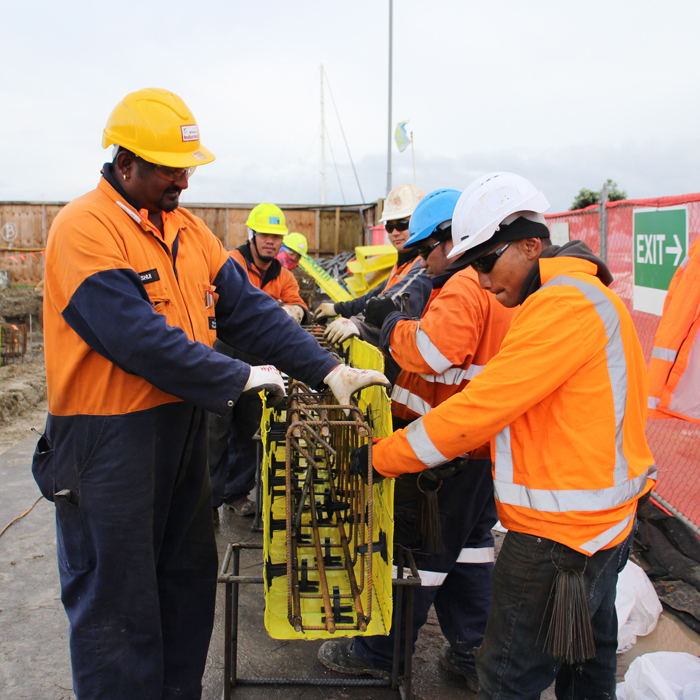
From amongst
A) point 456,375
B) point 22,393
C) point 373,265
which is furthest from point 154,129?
point 22,393

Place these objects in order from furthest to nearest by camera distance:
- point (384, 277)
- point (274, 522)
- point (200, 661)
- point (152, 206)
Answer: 1. point (384, 277)
2. point (274, 522)
3. point (200, 661)
4. point (152, 206)

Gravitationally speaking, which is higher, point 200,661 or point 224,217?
point 224,217

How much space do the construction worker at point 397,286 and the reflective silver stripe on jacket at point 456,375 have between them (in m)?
0.74

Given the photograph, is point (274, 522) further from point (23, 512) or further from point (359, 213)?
point (359, 213)

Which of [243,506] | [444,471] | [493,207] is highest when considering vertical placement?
[493,207]

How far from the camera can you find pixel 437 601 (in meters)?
3.11

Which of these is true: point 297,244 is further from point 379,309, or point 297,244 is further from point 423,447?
point 423,447

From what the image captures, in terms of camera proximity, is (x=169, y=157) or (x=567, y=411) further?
(x=169, y=157)

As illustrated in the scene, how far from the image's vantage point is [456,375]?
2.77 m

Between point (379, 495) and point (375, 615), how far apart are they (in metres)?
0.49

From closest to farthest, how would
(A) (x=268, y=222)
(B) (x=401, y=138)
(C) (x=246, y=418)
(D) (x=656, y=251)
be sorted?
1. (D) (x=656, y=251)
2. (C) (x=246, y=418)
3. (A) (x=268, y=222)
4. (B) (x=401, y=138)

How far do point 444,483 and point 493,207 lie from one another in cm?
132

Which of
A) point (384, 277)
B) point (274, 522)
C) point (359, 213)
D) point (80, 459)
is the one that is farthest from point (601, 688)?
point (359, 213)

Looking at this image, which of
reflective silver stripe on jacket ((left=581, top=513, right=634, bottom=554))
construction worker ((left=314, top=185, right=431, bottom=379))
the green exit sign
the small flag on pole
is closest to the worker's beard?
construction worker ((left=314, top=185, right=431, bottom=379))
